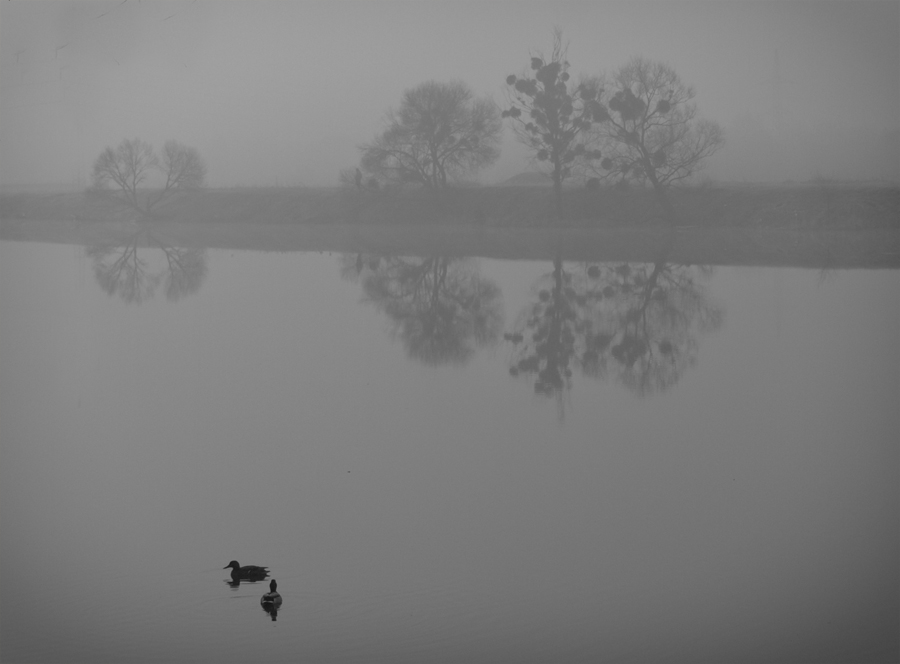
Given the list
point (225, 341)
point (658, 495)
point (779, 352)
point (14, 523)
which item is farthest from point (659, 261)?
point (14, 523)

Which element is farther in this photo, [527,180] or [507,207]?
[527,180]

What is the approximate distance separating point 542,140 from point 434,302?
18436 millimetres

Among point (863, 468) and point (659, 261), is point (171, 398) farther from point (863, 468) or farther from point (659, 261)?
point (659, 261)

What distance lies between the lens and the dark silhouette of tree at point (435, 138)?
32.2 metres

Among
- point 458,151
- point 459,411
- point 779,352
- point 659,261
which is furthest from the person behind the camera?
point 458,151

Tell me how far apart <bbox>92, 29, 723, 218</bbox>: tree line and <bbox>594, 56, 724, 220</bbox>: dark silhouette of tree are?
28mm

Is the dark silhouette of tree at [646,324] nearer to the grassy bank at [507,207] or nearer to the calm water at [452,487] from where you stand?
the calm water at [452,487]

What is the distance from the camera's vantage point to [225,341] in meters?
10.8

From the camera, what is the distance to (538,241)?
24.9 metres

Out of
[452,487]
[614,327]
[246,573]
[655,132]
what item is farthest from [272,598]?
[655,132]

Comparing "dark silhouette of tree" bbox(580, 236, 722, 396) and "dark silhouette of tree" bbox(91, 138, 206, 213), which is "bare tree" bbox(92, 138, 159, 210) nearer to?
"dark silhouette of tree" bbox(91, 138, 206, 213)

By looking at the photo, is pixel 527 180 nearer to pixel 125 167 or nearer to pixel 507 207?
pixel 507 207

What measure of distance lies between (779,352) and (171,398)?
590 cm

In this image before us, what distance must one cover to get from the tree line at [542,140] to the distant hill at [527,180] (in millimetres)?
917
